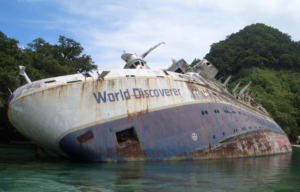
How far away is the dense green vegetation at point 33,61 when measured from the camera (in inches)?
1032

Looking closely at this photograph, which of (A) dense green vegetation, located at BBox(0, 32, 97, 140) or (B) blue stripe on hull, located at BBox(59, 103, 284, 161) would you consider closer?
(B) blue stripe on hull, located at BBox(59, 103, 284, 161)

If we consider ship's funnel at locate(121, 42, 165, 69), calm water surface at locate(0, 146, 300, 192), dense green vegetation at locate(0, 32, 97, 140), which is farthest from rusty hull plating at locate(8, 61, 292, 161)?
dense green vegetation at locate(0, 32, 97, 140)

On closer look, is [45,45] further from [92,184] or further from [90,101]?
[92,184]

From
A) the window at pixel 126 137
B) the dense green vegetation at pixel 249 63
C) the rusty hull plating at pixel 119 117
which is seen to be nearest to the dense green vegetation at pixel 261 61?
the dense green vegetation at pixel 249 63

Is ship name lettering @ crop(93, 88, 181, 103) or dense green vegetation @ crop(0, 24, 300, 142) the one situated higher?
dense green vegetation @ crop(0, 24, 300, 142)

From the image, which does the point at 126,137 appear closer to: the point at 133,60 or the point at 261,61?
the point at 133,60

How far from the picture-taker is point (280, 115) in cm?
5394

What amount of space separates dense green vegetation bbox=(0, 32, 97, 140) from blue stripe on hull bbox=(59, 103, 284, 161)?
14.3 meters

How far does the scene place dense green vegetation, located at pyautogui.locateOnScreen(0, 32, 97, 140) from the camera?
26225 millimetres

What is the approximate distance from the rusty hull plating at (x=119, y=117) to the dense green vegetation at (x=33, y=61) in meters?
13.0

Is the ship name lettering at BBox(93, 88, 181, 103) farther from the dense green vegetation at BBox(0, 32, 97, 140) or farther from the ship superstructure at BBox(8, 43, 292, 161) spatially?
the dense green vegetation at BBox(0, 32, 97, 140)

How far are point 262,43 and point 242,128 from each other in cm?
10983

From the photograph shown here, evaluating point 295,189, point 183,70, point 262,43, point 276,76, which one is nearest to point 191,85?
point 183,70

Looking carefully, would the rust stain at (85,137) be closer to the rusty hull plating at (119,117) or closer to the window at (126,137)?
the rusty hull plating at (119,117)
